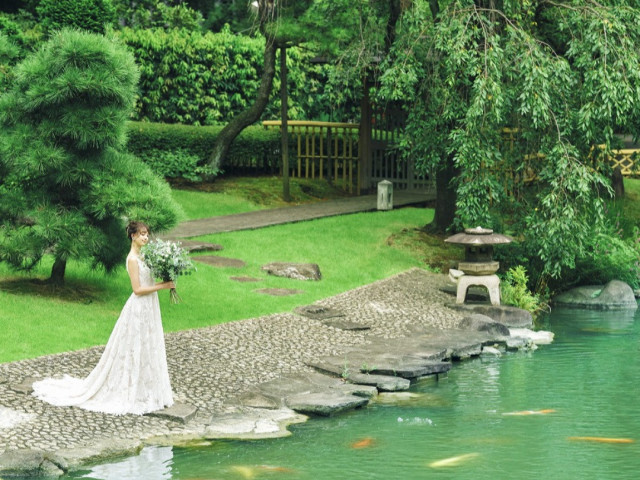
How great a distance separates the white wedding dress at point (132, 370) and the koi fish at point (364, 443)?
196 centimetres

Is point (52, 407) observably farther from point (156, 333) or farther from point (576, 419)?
point (576, 419)

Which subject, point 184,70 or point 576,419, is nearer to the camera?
point 576,419

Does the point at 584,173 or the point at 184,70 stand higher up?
the point at 184,70

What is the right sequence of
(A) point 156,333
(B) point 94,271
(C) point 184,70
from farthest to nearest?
(C) point 184,70, (B) point 94,271, (A) point 156,333

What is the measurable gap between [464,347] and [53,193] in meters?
5.85

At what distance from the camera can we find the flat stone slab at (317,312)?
1447cm

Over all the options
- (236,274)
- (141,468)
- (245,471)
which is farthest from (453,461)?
(236,274)

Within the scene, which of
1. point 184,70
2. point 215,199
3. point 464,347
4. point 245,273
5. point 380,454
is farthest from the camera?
point 184,70

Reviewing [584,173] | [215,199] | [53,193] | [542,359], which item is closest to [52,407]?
[53,193]

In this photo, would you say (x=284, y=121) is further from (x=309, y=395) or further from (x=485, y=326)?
(x=309, y=395)

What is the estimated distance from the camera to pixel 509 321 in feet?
50.8

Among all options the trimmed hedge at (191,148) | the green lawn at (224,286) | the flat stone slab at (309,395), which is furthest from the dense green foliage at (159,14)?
the flat stone slab at (309,395)

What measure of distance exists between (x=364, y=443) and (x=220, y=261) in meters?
7.51

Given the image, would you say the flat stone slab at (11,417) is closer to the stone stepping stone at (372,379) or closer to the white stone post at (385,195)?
the stone stepping stone at (372,379)
